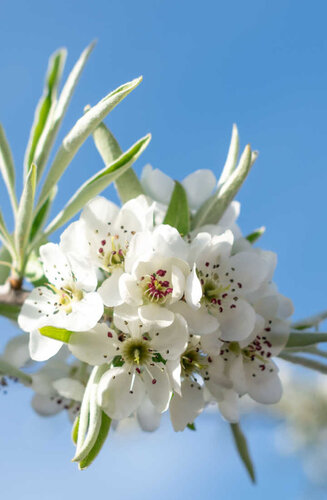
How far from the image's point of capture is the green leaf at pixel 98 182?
1.42 metres

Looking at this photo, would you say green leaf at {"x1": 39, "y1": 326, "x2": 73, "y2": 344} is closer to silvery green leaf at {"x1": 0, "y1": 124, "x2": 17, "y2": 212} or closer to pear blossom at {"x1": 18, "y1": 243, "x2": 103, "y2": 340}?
pear blossom at {"x1": 18, "y1": 243, "x2": 103, "y2": 340}

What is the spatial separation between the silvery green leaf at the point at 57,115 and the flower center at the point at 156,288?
0.53 m

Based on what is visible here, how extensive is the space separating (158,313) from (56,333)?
0.21 meters

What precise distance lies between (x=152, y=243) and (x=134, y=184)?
355mm

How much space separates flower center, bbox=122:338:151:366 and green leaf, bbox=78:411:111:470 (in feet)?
0.42

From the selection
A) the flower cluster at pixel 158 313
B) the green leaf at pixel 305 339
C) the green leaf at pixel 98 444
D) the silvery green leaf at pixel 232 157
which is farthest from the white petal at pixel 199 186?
the green leaf at pixel 98 444

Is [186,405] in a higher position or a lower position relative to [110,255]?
lower

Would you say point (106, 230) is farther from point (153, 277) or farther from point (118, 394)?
point (118, 394)

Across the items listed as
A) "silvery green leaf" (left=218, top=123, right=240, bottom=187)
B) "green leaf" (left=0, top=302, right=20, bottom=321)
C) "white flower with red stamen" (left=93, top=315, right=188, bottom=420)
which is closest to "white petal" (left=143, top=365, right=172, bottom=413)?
"white flower with red stamen" (left=93, top=315, right=188, bottom=420)

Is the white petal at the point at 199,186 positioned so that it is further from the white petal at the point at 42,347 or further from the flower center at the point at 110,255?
the white petal at the point at 42,347

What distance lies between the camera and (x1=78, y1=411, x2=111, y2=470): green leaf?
1166mm

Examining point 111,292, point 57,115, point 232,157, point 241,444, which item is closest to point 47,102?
point 57,115

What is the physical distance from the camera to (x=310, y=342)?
1.49m

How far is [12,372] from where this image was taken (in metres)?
1.52
